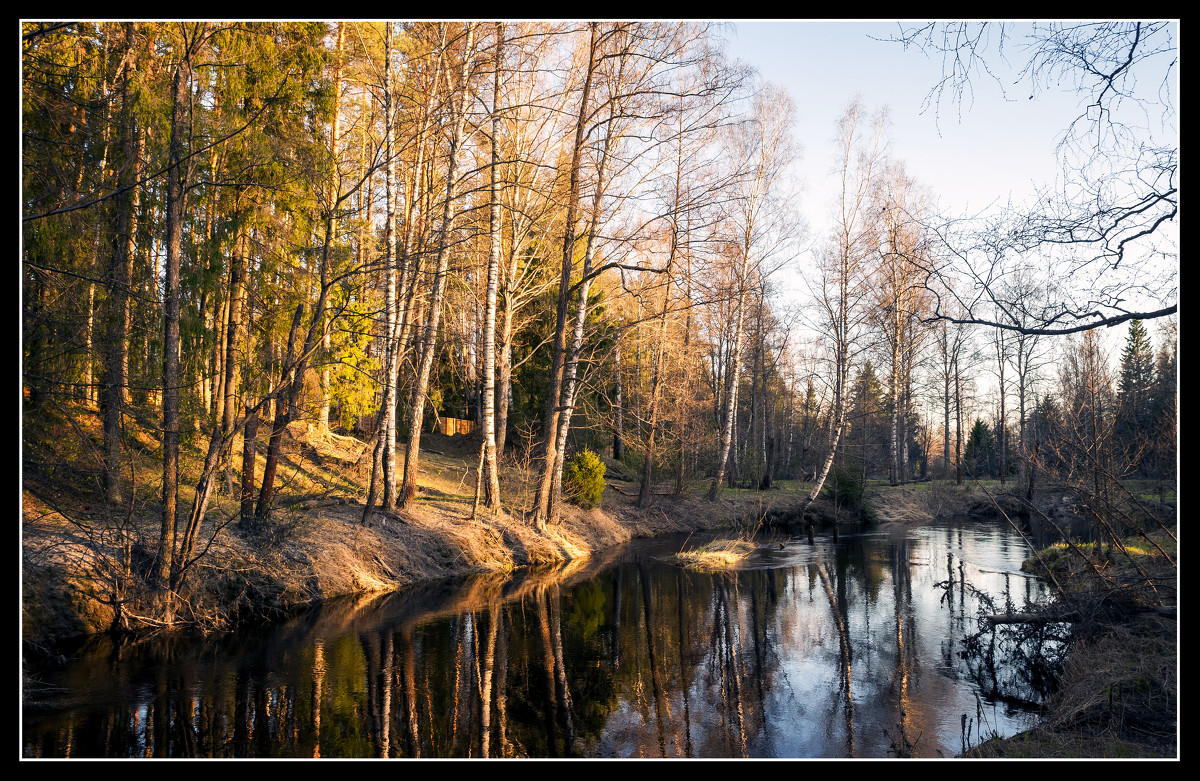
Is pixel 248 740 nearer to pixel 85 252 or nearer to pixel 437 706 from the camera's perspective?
pixel 437 706

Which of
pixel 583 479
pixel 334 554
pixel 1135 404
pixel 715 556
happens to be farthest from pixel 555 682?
pixel 1135 404

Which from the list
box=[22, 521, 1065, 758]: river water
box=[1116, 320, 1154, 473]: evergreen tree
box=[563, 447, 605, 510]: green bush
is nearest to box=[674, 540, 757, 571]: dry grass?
box=[22, 521, 1065, 758]: river water

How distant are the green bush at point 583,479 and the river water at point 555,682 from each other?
263 inches

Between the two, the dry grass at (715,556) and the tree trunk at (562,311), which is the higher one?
the tree trunk at (562,311)

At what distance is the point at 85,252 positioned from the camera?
989 cm

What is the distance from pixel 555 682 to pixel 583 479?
445 inches

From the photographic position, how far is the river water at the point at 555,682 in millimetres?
Result: 5418

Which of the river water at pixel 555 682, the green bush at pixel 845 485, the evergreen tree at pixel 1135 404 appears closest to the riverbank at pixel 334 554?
the river water at pixel 555 682

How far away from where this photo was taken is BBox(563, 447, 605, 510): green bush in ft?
59.6

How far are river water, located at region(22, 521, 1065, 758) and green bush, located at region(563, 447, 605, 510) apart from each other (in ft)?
21.9

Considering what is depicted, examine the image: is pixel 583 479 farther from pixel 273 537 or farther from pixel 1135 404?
pixel 1135 404

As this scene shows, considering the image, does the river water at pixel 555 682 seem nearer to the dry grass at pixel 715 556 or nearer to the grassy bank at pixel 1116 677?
the grassy bank at pixel 1116 677

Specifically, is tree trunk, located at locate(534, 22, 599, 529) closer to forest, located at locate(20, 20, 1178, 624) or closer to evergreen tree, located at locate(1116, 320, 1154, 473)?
forest, located at locate(20, 20, 1178, 624)

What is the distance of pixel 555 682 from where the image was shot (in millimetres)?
6969
